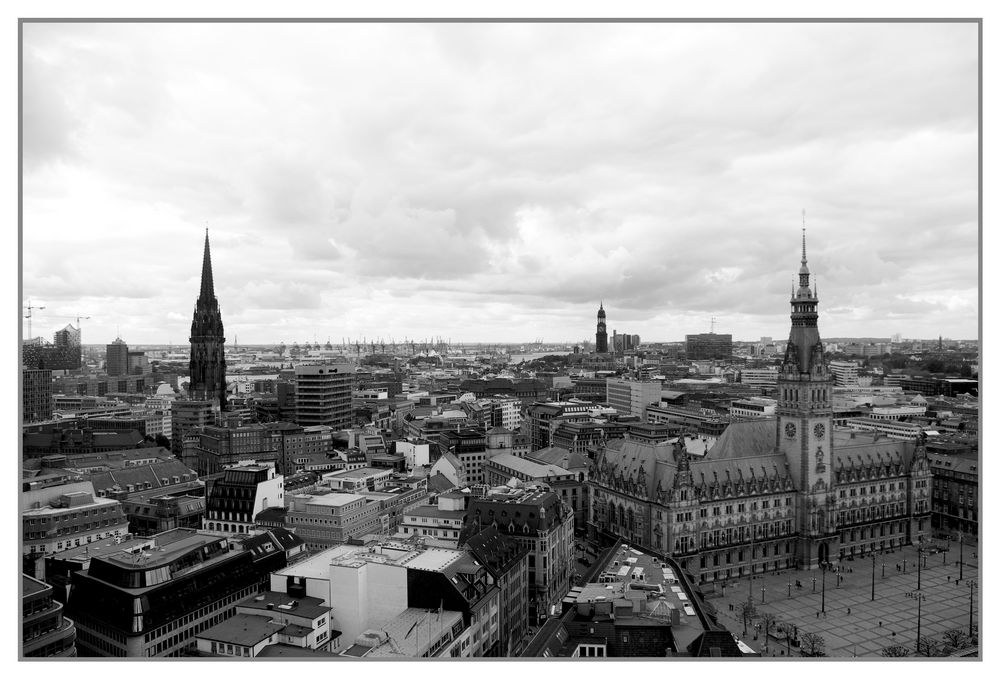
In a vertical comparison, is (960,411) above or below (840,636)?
above

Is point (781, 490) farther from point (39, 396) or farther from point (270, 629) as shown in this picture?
point (39, 396)

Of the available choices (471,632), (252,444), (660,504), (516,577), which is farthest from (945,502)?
(252,444)

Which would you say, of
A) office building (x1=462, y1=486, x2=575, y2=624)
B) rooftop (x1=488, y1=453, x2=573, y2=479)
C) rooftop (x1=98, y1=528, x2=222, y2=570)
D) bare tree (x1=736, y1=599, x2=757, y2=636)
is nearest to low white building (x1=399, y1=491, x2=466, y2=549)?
office building (x1=462, y1=486, x2=575, y2=624)

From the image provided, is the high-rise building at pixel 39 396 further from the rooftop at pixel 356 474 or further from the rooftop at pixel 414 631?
the rooftop at pixel 414 631

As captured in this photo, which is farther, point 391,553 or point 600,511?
point 600,511

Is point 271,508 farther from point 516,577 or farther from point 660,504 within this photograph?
point 660,504

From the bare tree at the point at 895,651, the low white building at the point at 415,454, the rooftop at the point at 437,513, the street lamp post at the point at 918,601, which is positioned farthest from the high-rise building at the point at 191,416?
the bare tree at the point at 895,651

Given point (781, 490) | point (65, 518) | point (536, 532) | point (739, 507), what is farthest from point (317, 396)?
point (781, 490)

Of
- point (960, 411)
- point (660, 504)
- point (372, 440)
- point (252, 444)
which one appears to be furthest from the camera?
point (960, 411)
